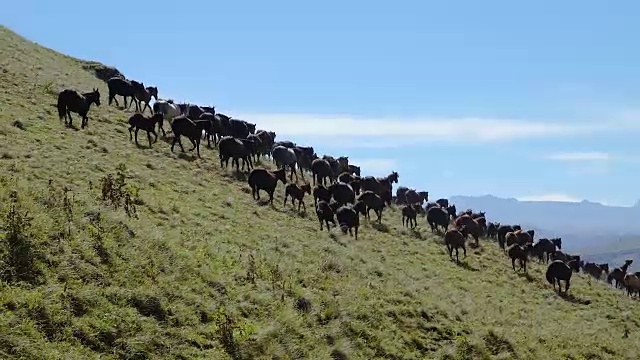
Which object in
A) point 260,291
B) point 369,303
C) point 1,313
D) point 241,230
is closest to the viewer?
point 1,313

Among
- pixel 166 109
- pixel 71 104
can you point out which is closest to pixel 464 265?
pixel 71 104

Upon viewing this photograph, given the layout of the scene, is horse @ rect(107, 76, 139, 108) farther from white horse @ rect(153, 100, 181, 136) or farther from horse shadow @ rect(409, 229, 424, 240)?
horse shadow @ rect(409, 229, 424, 240)

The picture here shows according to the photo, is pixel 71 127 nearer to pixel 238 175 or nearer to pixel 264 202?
pixel 238 175

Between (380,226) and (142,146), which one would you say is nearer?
(142,146)

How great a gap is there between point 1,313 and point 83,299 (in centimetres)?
163

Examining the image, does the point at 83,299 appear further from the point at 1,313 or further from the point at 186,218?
the point at 186,218

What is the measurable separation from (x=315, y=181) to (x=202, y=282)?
3099cm

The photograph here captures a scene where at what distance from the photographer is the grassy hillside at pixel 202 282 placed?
11.5 metres

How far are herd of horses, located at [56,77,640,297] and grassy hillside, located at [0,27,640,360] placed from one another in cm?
174

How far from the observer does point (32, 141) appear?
77.4 feet

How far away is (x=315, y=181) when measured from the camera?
149 ft

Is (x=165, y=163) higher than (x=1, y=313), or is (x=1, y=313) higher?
(x=165, y=163)

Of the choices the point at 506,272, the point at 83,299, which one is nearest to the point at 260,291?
the point at 83,299

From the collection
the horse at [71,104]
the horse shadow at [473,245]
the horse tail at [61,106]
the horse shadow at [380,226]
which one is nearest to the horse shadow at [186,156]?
the horse at [71,104]
